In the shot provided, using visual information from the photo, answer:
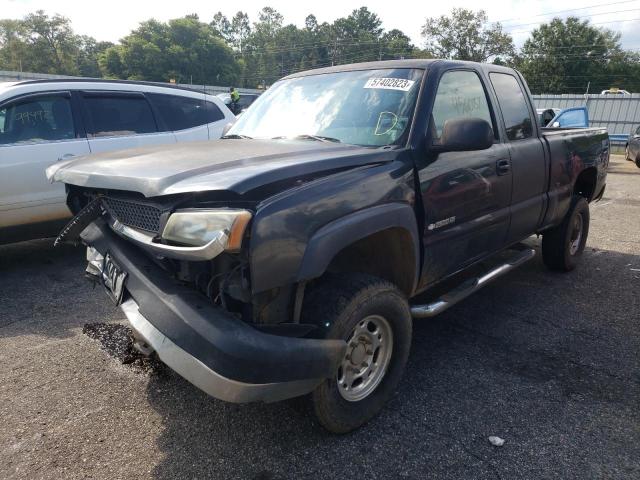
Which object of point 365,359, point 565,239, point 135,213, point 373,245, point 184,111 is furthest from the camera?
point 184,111

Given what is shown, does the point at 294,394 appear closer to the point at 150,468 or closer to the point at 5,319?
the point at 150,468

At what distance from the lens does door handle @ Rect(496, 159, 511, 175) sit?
3.39 meters

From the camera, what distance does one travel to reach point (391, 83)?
3.02m

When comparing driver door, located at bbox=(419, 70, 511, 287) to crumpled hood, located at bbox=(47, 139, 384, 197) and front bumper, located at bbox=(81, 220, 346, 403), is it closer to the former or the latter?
crumpled hood, located at bbox=(47, 139, 384, 197)

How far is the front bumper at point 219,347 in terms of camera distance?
72.3 inches

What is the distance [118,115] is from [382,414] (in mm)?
4693

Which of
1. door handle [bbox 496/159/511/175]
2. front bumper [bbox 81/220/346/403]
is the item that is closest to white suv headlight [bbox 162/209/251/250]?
front bumper [bbox 81/220/346/403]

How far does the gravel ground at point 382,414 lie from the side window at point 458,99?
5.36 ft

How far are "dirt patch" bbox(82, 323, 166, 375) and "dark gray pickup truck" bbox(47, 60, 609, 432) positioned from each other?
682 millimetres

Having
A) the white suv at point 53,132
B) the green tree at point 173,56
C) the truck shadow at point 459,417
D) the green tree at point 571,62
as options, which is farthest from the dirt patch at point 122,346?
the green tree at point 173,56

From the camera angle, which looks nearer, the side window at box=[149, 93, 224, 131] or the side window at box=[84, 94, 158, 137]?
the side window at box=[84, 94, 158, 137]

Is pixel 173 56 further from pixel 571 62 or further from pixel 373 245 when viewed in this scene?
pixel 373 245

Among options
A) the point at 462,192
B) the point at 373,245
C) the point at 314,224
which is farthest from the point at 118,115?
the point at 314,224

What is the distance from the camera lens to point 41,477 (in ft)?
7.22
